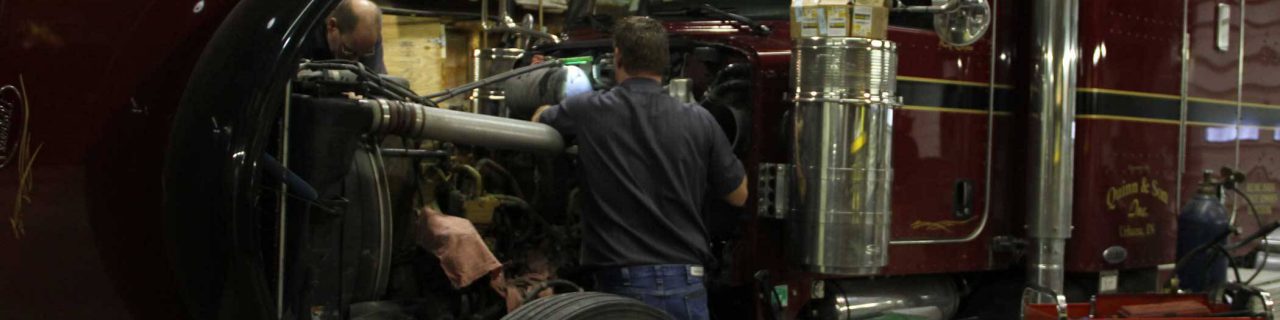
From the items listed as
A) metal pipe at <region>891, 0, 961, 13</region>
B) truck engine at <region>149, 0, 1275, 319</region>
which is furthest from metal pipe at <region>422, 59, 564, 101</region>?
metal pipe at <region>891, 0, 961, 13</region>

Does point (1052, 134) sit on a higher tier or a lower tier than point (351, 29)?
lower

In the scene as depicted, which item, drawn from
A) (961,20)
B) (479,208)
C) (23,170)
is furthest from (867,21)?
(23,170)

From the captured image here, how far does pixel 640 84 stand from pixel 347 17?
0.79 meters

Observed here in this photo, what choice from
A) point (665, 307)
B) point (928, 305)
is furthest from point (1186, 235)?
point (665, 307)

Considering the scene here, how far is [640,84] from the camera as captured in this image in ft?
12.6

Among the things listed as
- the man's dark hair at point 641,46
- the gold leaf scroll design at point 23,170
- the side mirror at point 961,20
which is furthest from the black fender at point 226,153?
the side mirror at point 961,20

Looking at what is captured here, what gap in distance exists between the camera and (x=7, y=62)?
9.48ft

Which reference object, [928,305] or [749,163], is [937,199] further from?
[749,163]

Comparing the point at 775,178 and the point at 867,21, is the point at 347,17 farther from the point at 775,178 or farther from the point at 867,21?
the point at 867,21

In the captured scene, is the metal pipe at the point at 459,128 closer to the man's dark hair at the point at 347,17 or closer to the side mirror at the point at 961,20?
the man's dark hair at the point at 347,17

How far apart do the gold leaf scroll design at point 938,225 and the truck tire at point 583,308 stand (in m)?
1.32

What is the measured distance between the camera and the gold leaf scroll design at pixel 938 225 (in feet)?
15.1

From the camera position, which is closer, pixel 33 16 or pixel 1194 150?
pixel 33 16

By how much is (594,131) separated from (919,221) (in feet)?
4.37
